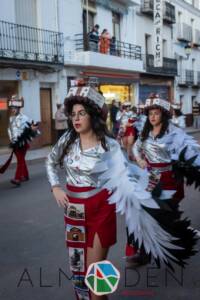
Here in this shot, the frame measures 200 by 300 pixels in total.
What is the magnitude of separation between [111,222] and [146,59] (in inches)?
1091

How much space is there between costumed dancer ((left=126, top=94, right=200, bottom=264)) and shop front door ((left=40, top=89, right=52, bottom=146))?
49.5 feet

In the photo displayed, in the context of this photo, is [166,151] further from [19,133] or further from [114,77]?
[114,77]

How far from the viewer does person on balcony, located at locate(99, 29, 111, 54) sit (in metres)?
23.9

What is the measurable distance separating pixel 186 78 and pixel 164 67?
5654 millimetres

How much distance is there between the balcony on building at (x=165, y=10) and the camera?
2970 centimetres

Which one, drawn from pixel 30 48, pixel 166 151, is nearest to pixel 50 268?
pixel 166 151

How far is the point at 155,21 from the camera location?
29.7 metres

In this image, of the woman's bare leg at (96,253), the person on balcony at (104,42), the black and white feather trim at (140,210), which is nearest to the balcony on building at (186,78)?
the person on balcony at (104,42)

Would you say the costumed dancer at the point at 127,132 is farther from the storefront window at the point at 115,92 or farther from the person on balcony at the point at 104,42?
the storefront window at the point at 115,92

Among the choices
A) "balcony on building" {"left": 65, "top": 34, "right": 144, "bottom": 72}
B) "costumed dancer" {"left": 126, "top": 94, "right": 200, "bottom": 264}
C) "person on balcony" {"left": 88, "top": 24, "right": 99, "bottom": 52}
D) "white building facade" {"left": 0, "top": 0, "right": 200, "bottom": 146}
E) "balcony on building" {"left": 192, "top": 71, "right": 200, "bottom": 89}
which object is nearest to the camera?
"costumed dancer" {"left": 126, "top": 94, "right": 200, "bottom": 264}

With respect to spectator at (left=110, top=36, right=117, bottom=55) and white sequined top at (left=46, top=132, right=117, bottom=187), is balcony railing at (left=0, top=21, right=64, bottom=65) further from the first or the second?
white sequined top at (left=46, top=132, right=117, bottom=187)

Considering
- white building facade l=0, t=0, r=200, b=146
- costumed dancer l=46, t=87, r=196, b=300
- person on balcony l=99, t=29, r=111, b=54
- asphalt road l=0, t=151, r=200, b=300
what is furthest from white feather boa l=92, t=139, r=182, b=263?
person on balcony l=99, t=29, r=111, b=54

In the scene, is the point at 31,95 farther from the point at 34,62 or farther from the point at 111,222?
the point at 111,222

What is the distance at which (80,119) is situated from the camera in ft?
11.1
